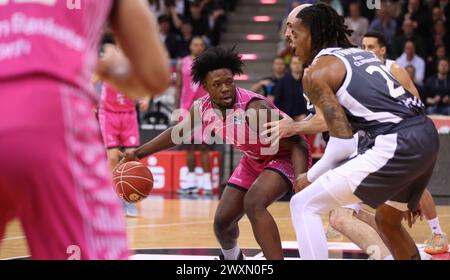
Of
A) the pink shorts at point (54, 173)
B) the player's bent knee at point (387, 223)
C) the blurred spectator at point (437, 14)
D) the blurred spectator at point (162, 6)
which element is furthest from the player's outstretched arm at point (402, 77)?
the blurred spectator at point (162, 6)

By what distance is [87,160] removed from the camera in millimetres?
2336

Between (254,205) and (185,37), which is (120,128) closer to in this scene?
(254,205)

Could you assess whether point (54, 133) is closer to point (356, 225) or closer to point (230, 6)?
point (356, 225)

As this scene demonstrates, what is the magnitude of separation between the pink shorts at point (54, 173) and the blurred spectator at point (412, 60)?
42.2 ft

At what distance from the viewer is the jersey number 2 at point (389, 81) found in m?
5.15

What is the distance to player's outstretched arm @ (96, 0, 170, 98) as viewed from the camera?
2438 millimetres

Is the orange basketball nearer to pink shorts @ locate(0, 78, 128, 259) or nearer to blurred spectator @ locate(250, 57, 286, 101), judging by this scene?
pink shorts @ locate(0, 78, 128, 259)

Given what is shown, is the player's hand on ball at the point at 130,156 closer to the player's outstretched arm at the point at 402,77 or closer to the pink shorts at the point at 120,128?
the player's outstretched arm at the point at 402,77

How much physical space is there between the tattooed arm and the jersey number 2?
0.63 ft

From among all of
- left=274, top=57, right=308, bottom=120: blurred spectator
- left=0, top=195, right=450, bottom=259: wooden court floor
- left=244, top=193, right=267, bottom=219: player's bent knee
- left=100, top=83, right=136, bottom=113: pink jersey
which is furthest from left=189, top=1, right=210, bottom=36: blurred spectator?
left=244, top=193, right=267, bottom=219: player's bent knee

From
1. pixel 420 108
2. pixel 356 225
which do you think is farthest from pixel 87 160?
pixel 356 225

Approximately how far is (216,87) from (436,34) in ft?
33.9

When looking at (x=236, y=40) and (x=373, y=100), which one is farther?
(x=236, y=40)
